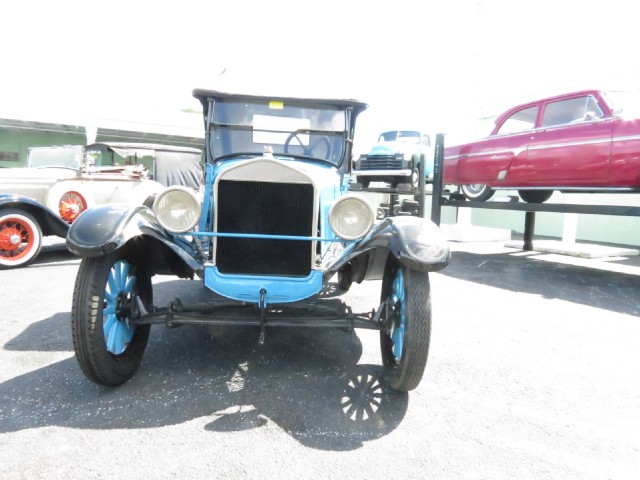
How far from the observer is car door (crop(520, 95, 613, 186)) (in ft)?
16.0

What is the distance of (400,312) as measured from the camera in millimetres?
2287

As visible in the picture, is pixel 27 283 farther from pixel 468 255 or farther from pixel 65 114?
pixel 65 114

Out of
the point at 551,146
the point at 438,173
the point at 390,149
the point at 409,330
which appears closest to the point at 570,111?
the point at 551,146

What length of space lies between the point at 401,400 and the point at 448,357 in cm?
75

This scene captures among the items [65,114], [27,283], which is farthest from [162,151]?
[65,114]

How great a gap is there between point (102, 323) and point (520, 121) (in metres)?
6.22

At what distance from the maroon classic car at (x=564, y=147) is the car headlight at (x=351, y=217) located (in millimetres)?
4001

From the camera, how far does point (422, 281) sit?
7.00 ft

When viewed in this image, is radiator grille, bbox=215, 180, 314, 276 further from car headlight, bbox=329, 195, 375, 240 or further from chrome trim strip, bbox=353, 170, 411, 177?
chrome trim strip, bbox=353, 170, 411, 177

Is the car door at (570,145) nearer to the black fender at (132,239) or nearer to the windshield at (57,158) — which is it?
the black fender at (132,239)

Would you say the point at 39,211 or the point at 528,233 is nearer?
the point at 39,211

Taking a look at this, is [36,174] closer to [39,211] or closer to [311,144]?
[39,211]

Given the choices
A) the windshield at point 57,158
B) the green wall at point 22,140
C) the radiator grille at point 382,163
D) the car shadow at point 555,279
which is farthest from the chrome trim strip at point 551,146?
the green wall at point 22,140

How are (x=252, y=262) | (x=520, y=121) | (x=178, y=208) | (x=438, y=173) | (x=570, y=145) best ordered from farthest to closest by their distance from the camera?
(x=438, y=173), (x=520, y=121), (x=570, y=145), (x=252, y=262), (x=178, y=208)
